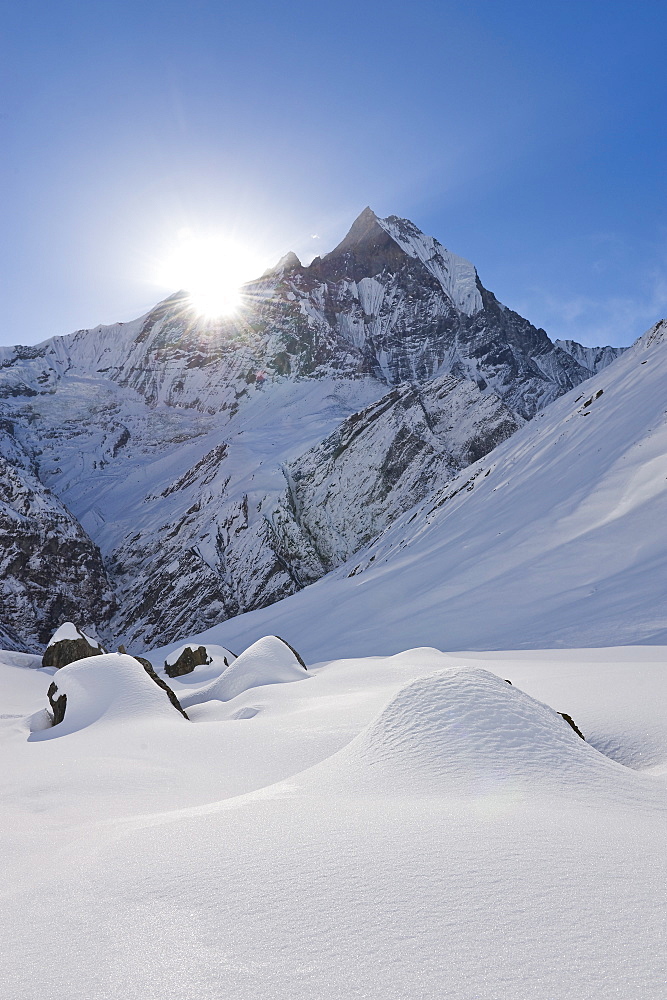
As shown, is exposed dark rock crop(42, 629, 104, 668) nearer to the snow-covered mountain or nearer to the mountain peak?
the snow-covered mountain

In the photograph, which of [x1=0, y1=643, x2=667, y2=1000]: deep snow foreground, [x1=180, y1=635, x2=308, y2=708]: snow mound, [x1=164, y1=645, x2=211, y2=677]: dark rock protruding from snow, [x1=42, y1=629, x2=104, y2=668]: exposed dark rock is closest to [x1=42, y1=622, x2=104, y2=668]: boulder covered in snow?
[x1=42, y1=629, x2=104, y2=668]: exposed dark rock

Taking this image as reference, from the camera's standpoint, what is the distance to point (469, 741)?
3174 mm

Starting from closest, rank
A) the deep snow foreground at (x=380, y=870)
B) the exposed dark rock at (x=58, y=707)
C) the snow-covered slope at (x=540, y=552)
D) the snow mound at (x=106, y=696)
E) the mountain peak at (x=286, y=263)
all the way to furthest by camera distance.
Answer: the deep snow foreground at (x=380, y=870) < the snow mound at (x=106, y=696) < the exposed dark rock at (x=58, y=707) < the snow-covered slope at (x=540, y=552) < the mountain peak at (x=286, y=263)

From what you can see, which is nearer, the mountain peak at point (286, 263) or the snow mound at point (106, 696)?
the snow mound at point (106, 696)

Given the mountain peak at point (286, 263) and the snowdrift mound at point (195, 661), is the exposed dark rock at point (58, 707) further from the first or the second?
the mountain peak at point (286, 263)

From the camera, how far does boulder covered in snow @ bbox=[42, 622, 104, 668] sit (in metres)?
20.8

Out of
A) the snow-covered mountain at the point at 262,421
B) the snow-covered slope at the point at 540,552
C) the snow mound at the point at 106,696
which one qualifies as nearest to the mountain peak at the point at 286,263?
the snow-covered mountain at the point at 262,421

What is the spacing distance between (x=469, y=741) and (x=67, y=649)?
71.6 feet

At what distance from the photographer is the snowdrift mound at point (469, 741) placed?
299 cm

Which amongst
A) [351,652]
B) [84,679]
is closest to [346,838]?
[84,679]

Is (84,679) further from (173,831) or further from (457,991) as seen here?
(457,991)

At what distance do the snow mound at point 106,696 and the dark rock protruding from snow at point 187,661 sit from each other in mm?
10594

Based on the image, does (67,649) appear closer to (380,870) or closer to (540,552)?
(540,552)

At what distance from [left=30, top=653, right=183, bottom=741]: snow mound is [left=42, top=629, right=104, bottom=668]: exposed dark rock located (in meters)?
12.4
